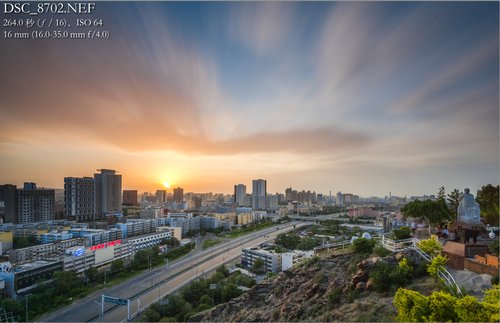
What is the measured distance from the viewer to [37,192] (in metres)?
36.1

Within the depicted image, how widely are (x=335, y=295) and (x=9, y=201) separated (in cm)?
4614

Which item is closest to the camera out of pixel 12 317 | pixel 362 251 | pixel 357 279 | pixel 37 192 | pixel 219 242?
pixel 357 279

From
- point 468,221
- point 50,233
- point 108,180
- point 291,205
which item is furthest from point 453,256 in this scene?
point 291,205

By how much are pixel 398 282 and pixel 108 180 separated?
166 feet

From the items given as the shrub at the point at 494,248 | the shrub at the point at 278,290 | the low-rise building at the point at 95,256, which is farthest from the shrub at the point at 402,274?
the low-rise building at the point at 95,256

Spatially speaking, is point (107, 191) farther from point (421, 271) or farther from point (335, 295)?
point (421, 271)

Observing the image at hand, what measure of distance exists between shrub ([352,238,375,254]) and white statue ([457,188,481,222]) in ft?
14.1

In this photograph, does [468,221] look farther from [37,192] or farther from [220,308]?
[37,192]

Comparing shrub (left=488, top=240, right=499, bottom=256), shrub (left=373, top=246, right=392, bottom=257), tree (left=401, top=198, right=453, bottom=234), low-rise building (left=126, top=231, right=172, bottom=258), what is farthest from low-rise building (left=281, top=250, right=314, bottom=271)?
low-rise building (left=126, top=231, right=172, bottom=258)

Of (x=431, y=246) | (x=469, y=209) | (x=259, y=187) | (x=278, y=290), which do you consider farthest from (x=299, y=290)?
(x=259, y=187)

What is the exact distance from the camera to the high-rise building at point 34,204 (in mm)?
34656

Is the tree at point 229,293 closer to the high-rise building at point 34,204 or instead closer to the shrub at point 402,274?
the shrub at point 402,274

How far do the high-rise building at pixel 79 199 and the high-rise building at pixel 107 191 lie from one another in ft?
8.30

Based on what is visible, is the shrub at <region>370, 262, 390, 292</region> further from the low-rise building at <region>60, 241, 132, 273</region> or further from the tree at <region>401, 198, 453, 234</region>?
the low-rise building at <region>60, 241, 132, 273</region>
